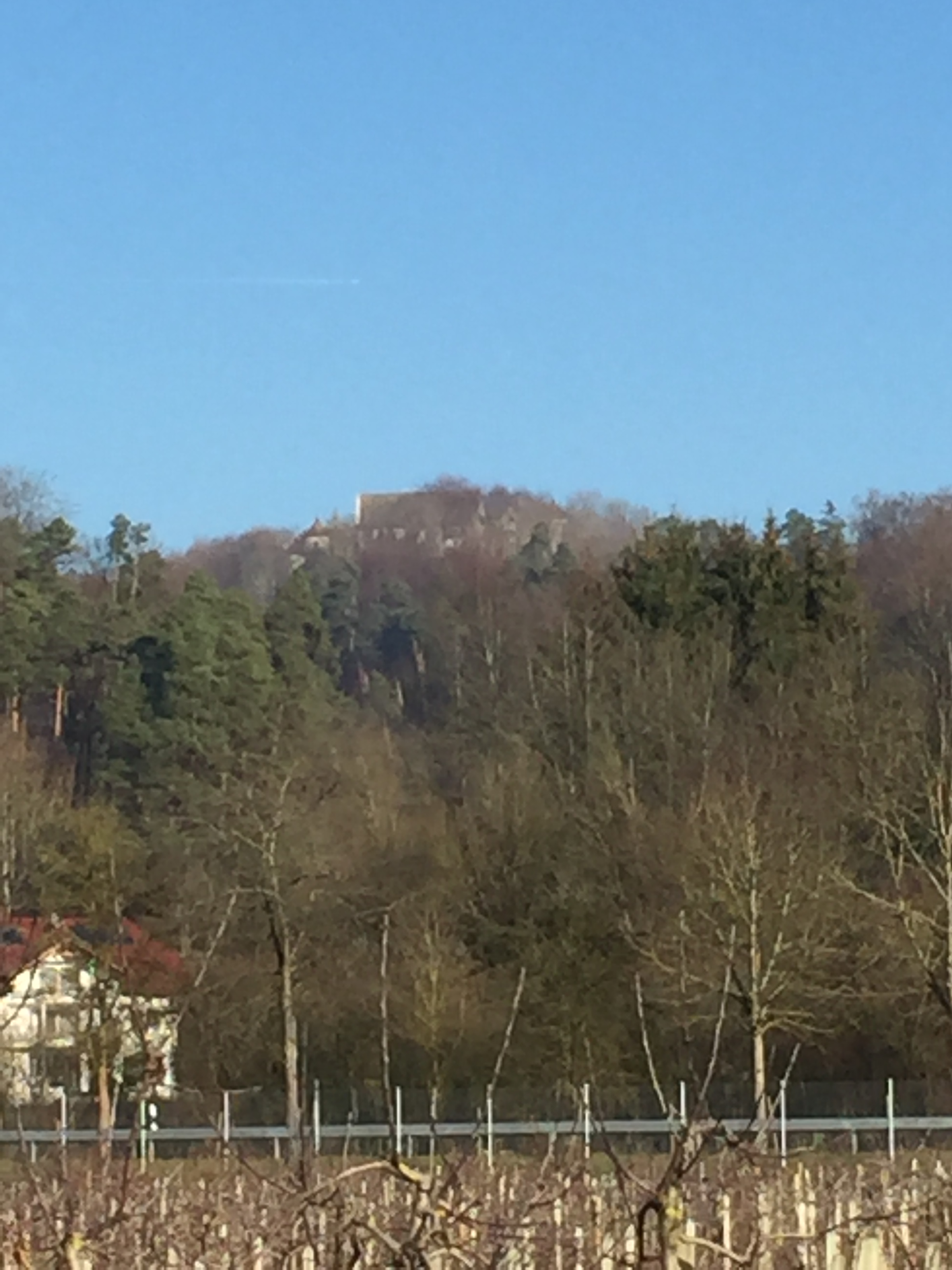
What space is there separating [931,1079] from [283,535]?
63.9 metres

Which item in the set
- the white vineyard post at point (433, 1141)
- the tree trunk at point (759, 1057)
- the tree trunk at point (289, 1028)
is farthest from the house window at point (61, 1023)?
the white vineyard post at point (433, 1141)

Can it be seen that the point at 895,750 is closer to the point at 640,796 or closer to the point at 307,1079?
the point at 640,796

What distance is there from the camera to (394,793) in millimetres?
43250

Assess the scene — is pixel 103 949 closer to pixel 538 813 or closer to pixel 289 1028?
pixel 289 1028

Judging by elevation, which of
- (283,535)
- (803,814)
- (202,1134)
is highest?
(283,535)

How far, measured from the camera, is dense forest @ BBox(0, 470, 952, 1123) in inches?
1150

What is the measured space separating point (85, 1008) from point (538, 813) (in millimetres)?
17027

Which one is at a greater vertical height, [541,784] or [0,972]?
[541,784]

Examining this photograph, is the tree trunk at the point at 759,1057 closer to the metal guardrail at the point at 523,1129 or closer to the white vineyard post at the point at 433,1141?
the metal guardrail at the point at 523,1129

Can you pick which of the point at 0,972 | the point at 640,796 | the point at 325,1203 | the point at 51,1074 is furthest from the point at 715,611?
the point at 325,1203

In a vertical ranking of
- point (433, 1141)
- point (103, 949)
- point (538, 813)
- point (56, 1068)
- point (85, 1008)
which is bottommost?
point (56, 1068)

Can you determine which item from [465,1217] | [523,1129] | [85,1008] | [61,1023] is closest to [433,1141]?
[465,1217]

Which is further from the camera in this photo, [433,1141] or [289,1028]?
[289,1028]

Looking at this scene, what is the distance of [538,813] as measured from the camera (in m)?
37.2
